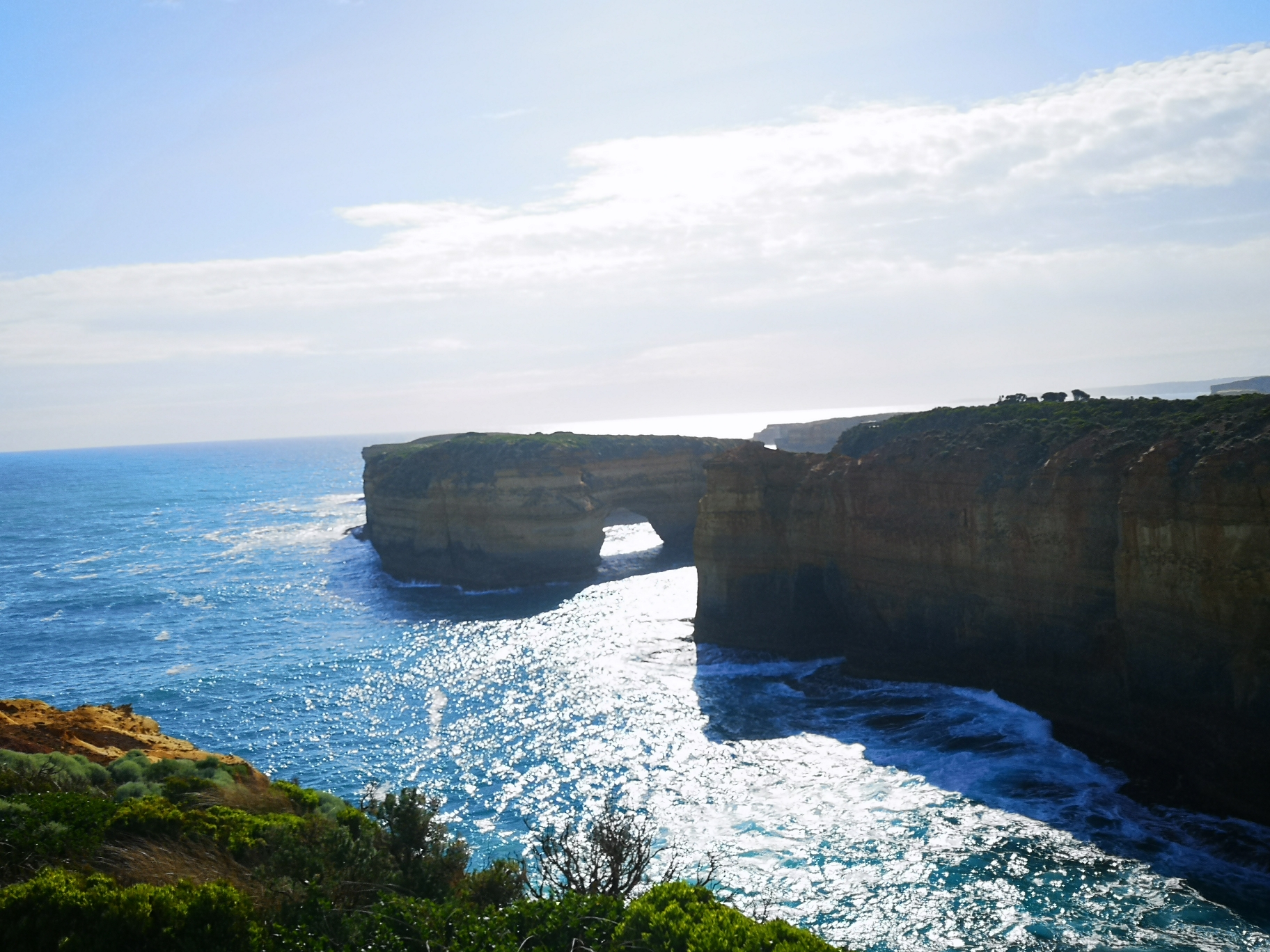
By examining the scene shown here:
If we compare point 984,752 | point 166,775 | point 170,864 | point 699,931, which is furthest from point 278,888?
point 984,752

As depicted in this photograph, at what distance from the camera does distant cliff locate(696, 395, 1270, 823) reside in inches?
945

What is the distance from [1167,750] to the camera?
1000 inches

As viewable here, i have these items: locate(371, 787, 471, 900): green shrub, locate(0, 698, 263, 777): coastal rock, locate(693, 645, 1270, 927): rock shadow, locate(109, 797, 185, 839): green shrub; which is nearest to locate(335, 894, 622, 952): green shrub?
locate(371, 787, 471, 900): green shrub

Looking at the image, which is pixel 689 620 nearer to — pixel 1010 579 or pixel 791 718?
pixel 791 718

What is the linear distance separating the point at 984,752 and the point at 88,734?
2502cm

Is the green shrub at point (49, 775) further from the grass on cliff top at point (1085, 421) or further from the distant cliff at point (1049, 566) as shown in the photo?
the grass on cliff top at point (1085, 421)

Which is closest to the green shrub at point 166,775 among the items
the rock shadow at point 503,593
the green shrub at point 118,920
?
the green shrub at point 118,920

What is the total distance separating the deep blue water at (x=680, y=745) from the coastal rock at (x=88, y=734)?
5102 millimetres

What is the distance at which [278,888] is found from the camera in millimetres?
11984

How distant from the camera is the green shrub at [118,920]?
10.8 metres

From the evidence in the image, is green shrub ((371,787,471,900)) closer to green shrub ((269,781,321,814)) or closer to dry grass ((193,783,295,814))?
dry grass ((193,783,295,814))

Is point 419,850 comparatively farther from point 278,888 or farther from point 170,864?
point 170,864

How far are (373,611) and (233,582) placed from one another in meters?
18.0

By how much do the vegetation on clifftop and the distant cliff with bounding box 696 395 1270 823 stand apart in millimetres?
17195
